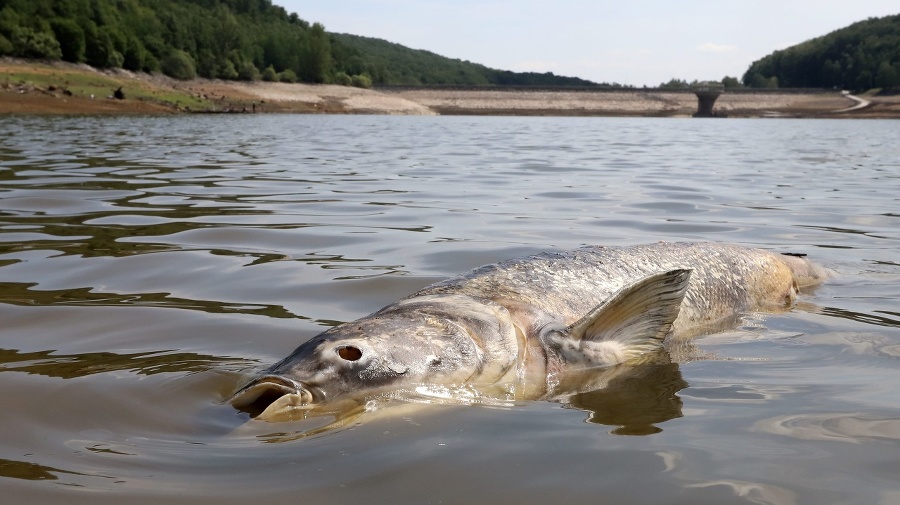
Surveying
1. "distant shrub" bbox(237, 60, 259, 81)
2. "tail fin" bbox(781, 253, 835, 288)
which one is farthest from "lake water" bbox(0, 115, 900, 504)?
"distant shrub" bbox(237, 60, 259, 81)

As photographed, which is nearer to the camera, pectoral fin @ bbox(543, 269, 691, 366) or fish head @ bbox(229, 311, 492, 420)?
fish head @ bbox(229, 311, 492, 420)

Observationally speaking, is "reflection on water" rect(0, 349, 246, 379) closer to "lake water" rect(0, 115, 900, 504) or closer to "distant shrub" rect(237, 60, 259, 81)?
"lake water" rect(0, 115, 900, 504)

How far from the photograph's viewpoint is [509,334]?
3.89m

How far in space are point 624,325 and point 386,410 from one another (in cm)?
125

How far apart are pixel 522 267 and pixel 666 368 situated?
34.9 inches

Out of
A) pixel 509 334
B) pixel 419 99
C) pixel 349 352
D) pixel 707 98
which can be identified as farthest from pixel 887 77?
pixel 349 352

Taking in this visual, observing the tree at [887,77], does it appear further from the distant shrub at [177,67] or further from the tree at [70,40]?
the tree at [70,40]

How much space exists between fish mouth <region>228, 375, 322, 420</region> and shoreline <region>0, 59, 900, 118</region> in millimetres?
57501

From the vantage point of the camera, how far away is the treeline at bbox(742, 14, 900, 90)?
124075mm

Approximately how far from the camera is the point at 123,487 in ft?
8.89

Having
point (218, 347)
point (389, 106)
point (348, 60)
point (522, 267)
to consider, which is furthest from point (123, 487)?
point (348, 60)

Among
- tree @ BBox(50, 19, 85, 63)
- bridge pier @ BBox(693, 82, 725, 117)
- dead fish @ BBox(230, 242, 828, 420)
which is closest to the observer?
dead fish @ BBox(230, 242, 828, 420)

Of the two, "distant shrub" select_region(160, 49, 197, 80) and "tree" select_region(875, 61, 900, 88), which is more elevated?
"distant shrub" select_region(160, 49, 197, 80)

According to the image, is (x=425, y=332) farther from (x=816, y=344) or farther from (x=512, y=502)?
(x=816, y=344)
